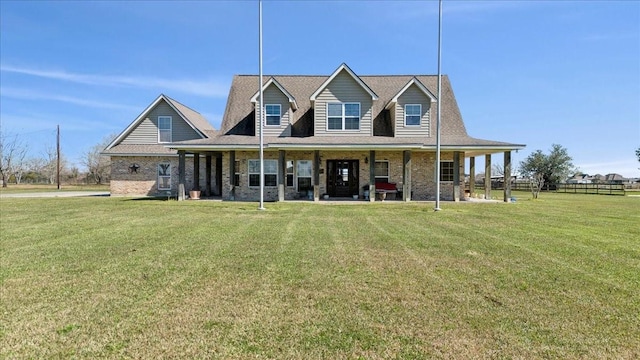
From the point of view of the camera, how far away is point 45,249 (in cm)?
691

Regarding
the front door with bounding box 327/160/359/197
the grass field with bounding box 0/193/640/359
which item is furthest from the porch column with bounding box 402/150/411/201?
the grass field with bounding box 0/193/640/359

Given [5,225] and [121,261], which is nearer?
[121,261]

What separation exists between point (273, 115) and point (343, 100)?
4187 millimetres

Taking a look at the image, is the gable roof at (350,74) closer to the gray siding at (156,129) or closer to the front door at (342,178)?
the front door at (342,178)

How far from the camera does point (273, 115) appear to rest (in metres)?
20.2

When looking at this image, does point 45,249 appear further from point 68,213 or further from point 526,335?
point 526,335

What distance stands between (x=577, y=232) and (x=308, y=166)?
43.6 feet

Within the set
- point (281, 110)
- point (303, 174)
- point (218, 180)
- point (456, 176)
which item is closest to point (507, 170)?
point (456, 176)

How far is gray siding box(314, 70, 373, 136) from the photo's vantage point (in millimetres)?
19453

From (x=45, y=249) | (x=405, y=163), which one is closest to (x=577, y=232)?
(x=405, y=163)

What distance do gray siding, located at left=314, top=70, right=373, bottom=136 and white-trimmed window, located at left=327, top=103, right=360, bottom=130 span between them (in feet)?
0.60

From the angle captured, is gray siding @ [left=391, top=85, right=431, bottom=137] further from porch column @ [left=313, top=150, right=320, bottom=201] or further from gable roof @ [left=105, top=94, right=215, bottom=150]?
gable roof @ [left=105, top=94, right=215, bottom=150]

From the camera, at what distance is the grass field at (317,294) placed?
323 centimetres

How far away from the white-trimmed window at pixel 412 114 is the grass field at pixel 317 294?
12.0 metres
